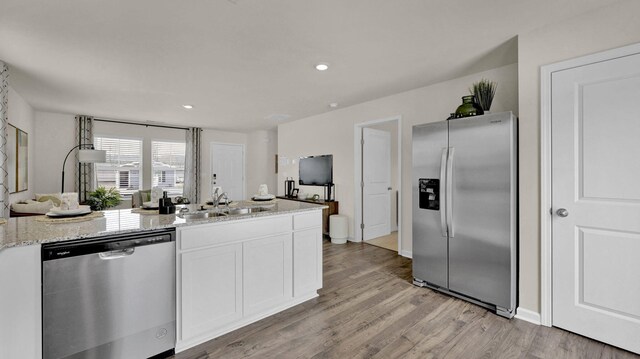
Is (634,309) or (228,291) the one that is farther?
(228,291)

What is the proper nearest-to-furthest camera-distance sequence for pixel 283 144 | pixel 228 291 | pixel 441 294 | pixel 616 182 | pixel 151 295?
pixel 151 295 → pixel 616 182 → pixel 228 291 → pixel 441 294 → pixel 283 144

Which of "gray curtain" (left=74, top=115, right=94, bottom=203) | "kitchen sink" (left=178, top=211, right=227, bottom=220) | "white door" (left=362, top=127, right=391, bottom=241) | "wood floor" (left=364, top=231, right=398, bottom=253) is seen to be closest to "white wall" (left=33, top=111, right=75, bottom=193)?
"gray curtain" (left=74, top=115, right=94, bottom=203)

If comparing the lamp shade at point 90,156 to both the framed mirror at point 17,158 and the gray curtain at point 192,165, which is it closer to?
the framed mirror at point 17,158

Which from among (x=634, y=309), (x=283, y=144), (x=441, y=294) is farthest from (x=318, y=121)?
(x=634, y=309)

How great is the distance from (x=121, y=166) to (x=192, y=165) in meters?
1.44

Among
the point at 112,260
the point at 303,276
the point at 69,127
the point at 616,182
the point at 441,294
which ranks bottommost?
the point at 441,294

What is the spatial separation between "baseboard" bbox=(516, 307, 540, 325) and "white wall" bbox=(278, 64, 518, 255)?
5.52 feet

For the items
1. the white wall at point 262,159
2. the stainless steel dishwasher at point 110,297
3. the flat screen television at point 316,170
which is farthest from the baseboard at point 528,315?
the white wall at point 262,159

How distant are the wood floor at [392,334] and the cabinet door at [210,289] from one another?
0.15 meters

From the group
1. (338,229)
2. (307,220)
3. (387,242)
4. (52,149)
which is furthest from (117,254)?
(52,149)

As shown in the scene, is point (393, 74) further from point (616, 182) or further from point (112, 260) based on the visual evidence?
point (112, 260)

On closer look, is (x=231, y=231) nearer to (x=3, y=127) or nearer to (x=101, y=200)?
(x=3, y=127)

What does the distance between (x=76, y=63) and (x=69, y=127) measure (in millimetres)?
3525

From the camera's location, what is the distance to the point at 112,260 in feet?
5.32
